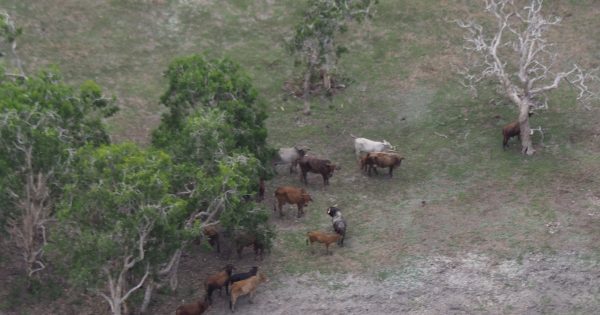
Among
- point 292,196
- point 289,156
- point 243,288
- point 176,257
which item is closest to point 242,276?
point 243,288

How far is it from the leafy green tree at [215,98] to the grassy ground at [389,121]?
12.1ft

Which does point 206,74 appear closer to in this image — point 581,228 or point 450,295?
point 450,295

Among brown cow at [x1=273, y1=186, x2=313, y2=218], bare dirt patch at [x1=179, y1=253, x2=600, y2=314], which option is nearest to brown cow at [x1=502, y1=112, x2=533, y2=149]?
bare dirt patch at [x1=179, y1=253, x2=600, y2=314]

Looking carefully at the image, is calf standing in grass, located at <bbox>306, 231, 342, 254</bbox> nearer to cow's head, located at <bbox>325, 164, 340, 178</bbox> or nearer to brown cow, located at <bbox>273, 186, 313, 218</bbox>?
brown cow, located at <bbox>273, 186, 313, 218</bbox>

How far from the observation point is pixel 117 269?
73.2 feet

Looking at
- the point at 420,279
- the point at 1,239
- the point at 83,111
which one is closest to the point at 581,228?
the point at 420,279

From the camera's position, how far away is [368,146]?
3219 centimetres

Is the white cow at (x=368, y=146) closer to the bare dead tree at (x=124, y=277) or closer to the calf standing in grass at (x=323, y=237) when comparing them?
the calf standing in grass at (x=323, y=237)

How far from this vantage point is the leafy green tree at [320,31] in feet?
112

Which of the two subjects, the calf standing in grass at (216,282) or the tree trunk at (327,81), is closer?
the calf standing in grass at (216,282)

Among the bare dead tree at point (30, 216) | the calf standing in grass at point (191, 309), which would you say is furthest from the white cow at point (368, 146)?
the bare dead tree at point (30, 216)

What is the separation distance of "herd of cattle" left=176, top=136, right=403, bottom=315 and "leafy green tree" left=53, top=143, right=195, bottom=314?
249 centimetres

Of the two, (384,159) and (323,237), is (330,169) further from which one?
(323,237)

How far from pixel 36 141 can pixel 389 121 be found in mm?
17327
